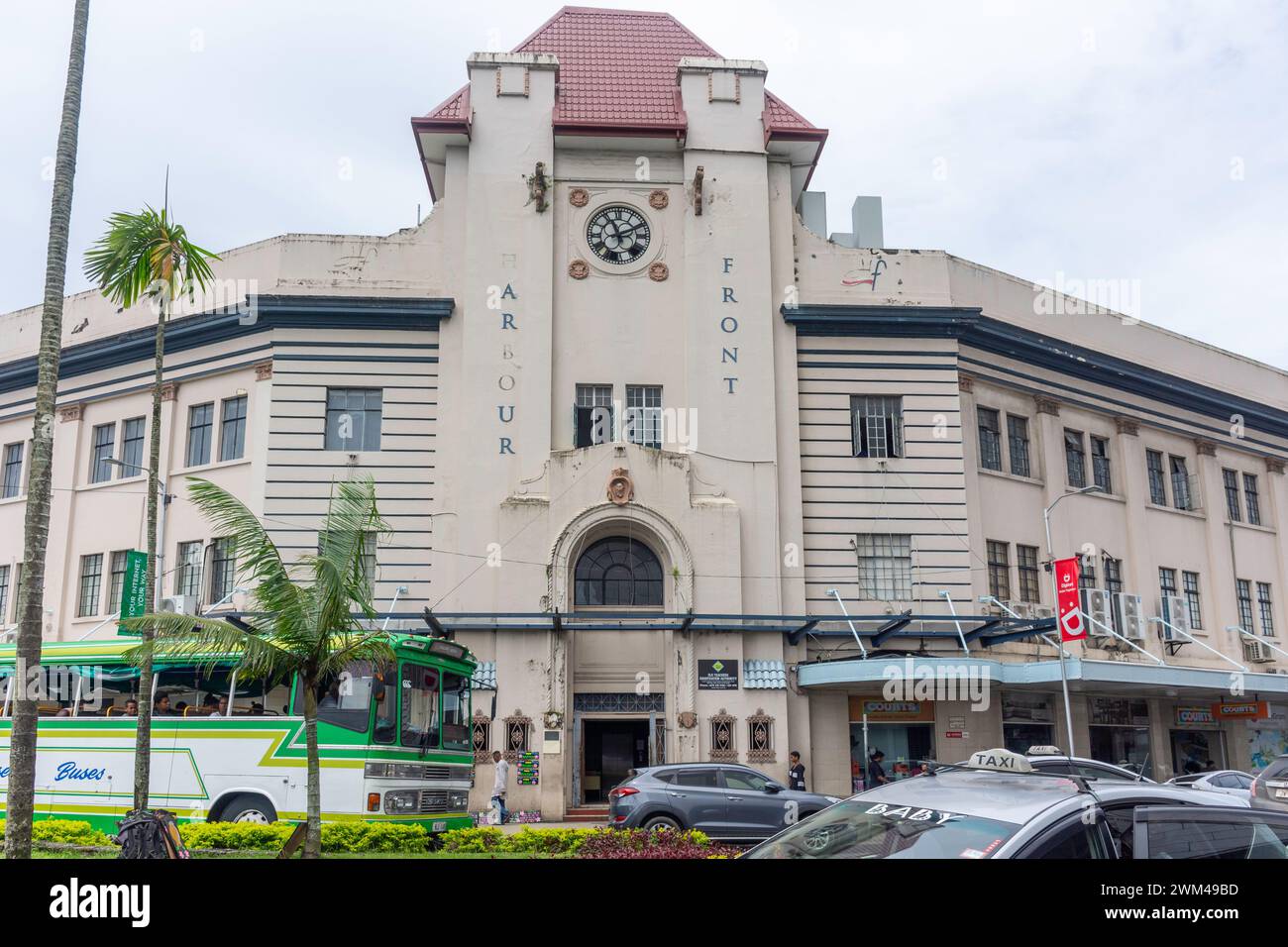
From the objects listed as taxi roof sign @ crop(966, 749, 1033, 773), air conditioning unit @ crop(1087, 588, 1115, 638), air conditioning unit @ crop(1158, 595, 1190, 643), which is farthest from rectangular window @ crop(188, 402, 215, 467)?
air conditioning unit @ crop(1158, 595, 1190, 643)

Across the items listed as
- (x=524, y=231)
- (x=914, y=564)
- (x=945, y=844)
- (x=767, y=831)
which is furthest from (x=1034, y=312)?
Answer: (x=945, y=844)

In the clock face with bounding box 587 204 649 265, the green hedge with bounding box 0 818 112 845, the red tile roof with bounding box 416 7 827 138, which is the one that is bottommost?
the green hedge with bounding box 0 818 112 845

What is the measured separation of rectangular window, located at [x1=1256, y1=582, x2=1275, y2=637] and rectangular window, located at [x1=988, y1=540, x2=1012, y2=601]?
12798 mm

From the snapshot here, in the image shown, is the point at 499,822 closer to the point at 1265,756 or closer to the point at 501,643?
the point at 501,643

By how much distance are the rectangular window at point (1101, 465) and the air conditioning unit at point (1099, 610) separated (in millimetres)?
3801

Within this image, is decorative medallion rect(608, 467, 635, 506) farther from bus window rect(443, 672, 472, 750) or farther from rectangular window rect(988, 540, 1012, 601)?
rectangular window rect(988, 540, 1012, 601)

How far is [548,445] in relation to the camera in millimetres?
31469

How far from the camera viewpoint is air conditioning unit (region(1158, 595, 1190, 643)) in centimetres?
3688

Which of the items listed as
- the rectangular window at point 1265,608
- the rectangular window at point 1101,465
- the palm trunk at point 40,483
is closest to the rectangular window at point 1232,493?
the rectangular window at point 1265,608

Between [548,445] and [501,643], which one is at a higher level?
[548,445]

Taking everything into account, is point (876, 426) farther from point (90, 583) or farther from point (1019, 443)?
point (90, 583)

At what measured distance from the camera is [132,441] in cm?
3525

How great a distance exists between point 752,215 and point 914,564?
35.9 feet
